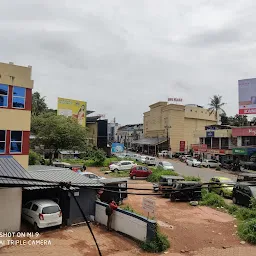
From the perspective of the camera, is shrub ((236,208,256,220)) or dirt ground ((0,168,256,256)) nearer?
dirt ground ((0,168,256,256))

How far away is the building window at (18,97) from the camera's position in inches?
702

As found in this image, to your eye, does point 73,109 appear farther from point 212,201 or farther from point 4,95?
point 212,201

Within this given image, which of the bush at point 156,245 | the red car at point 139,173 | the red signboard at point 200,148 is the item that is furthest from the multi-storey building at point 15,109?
the red signboard at point 200,148

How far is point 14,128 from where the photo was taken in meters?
17.8

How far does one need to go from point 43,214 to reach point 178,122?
64.5 meters

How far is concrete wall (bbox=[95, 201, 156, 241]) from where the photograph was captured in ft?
39.9

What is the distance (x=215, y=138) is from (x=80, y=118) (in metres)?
30.9

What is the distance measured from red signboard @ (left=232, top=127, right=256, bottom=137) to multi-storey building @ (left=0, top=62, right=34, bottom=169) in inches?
1386

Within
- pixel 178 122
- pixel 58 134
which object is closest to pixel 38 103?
pixel 58 134

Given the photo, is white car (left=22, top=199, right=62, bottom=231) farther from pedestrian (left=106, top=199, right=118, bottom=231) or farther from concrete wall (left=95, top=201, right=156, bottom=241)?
concrete wall (left=95, top=201, right=156, bottom=241)

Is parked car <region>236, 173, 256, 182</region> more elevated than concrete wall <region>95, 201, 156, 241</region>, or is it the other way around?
parked car <region>236, 173, 256, 182</region>

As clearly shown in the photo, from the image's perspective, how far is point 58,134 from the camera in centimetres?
3978

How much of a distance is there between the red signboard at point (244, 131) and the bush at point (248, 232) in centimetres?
3166

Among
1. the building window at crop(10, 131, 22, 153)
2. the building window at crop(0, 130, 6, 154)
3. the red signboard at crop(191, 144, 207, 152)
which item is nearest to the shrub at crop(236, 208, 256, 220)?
the building window at crop(10, 131, 22, 153)
